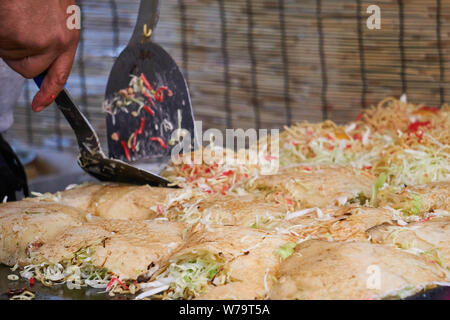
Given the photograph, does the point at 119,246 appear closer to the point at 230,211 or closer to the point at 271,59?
the point at 230,211

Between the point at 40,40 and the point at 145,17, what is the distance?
2.55ft

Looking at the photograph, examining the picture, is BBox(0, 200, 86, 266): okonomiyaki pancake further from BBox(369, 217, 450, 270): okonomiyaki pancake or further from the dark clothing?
BBox(369, 217, 450, 270): okonomiyaki pancake

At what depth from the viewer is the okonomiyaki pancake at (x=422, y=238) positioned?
70.0 inches

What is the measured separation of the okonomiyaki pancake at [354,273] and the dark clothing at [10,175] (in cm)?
172

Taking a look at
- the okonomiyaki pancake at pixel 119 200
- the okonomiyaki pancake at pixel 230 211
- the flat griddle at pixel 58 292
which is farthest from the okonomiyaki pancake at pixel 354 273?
the okonomiyaki pancake at pixel 119 200

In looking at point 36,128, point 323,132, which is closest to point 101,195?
point 323,132

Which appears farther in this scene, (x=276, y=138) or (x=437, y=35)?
(x=437, y=35)

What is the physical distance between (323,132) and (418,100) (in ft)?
5.51

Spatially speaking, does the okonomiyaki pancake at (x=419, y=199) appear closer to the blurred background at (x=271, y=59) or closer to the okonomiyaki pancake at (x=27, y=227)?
the okonomiyaki pancake at (x=27, y=227)

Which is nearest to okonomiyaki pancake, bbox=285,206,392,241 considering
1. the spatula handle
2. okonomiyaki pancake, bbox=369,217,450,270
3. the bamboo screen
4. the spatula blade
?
okonomiyaki pancake, bbox=369,217,450,270

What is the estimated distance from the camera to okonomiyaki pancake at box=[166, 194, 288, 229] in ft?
6.83

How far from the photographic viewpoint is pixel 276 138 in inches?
125

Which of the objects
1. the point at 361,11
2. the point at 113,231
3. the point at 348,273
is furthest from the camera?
the point at 361,11

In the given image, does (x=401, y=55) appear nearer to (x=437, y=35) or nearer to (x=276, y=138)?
(x=437, y=35)
